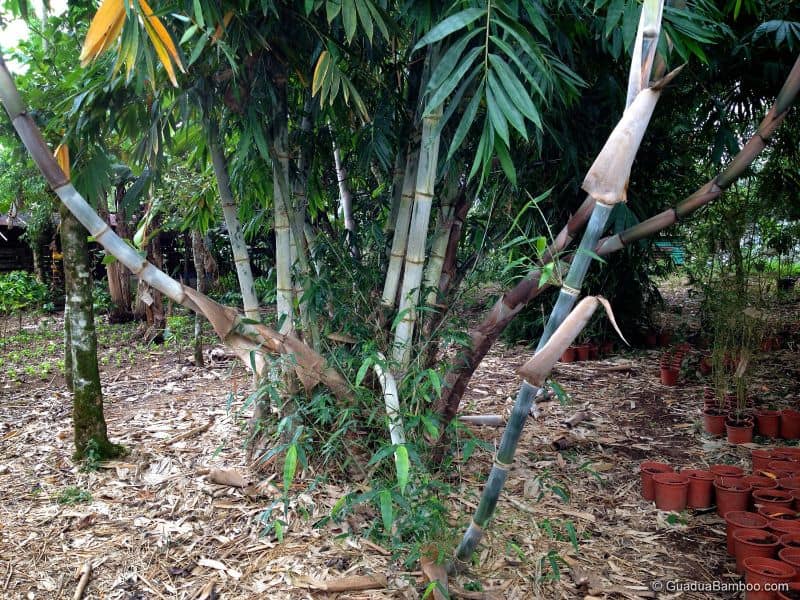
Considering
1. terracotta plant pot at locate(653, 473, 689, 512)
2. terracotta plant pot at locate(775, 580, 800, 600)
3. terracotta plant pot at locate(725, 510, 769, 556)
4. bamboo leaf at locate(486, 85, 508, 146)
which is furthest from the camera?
terracotta plant pot at locate(653, 473, 689, 512)

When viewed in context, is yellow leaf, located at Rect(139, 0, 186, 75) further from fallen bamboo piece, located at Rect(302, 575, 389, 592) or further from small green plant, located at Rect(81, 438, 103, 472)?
small green plant, located at Rect(81, 438, 103, 472)

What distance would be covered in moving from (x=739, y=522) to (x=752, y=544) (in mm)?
183

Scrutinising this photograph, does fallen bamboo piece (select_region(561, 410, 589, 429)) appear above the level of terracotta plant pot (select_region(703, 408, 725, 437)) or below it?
below

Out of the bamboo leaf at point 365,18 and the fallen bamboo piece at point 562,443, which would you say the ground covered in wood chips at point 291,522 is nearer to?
the fallen bamboo piece at point 562,443

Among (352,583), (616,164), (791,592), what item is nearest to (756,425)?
(791,592)

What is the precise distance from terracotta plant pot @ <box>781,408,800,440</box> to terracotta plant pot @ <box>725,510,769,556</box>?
129 centimetres

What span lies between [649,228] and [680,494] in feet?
4.74

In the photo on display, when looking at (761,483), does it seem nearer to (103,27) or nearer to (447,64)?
(447,64)

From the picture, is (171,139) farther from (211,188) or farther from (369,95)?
(369,95)

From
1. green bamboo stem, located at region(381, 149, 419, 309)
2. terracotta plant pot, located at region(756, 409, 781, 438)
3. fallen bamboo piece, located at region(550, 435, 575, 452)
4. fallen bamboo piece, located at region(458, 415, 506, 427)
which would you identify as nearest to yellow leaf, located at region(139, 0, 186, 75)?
green bamboo stem, located at region(381, 149, 419, 309)

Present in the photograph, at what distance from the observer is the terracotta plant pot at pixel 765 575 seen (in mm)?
1740

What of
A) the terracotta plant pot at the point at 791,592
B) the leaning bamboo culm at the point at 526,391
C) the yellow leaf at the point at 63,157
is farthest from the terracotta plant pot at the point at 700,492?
the yellow leaf at the point at 63,157

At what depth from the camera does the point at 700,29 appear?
1.67 metres

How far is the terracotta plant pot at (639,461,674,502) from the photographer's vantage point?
256 centimetres
